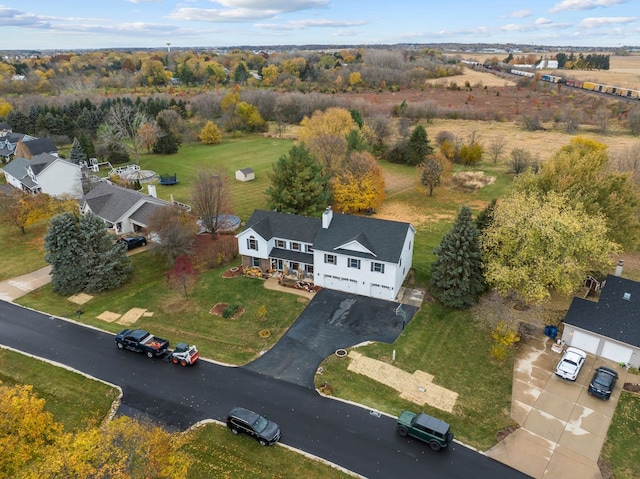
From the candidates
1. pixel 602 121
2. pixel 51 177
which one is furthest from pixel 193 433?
pixel 602 121

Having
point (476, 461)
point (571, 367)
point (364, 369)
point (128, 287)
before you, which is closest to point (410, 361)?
point (364, 369)

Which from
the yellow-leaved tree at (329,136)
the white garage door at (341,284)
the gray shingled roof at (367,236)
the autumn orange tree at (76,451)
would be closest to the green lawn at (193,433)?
the autumn orange tree at (76,451)

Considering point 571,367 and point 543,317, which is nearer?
point 571,367

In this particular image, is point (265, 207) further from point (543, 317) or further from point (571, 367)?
point (571, 367)

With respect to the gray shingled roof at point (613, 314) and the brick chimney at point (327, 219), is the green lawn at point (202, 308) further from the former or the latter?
the gray shingled roof at point (613, 314)

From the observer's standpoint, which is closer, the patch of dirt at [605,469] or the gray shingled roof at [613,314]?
the patch of dirt at [605,469]

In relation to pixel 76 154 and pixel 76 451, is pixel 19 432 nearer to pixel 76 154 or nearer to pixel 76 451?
pixel 76 451
